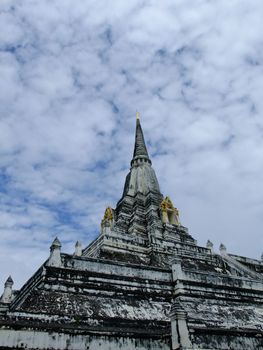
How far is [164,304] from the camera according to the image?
17.1 meters

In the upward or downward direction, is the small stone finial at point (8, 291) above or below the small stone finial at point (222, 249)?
below

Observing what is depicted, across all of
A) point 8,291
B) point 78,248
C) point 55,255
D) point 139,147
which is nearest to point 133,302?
point 55,255

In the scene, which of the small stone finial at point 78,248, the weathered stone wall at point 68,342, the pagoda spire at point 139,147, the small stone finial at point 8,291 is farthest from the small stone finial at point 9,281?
the pagoda spire at point 139,147

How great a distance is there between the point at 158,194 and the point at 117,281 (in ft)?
54.6

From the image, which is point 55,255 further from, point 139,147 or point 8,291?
point 139,147

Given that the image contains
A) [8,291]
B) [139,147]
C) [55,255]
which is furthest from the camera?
[139,147]

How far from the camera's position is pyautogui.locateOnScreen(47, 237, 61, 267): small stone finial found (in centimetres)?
1648

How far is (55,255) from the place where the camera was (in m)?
16.8

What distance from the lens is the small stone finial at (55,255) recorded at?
16.5 m

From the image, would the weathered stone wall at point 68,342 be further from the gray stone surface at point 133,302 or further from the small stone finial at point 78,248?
the small stone finial at point 78,248

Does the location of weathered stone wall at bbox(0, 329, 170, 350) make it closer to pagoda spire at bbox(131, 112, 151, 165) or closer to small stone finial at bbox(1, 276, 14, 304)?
small stone finial at bbox(1, 276, 14, 304)

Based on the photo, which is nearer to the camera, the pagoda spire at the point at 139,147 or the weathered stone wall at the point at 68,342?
the weathered stone wall at the point at 68,342

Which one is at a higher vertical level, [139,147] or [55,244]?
[139,147]

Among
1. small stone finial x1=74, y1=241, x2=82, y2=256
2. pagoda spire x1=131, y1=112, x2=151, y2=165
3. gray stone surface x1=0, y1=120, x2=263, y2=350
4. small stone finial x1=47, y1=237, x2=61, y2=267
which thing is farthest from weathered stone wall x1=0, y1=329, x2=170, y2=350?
pagoda spire x1=131, y1=112, x2=151, y2=165
